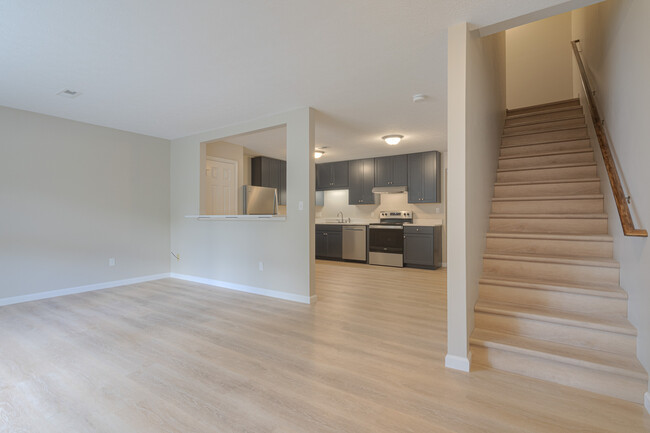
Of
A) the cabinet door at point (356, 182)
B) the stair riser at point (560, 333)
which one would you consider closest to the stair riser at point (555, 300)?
the stair riser at point (560, 333)

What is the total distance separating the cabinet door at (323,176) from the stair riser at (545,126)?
13.3 ft

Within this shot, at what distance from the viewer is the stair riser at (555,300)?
2209 millimetres

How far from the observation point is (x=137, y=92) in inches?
131

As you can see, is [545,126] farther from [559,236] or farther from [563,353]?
[563,353]

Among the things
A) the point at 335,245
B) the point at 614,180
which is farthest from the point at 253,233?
the point at 614,180

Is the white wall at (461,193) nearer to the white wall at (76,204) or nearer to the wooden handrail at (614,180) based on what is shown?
the wooden handrail at (614,180)

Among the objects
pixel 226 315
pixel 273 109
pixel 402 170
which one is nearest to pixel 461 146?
pixel 273 109

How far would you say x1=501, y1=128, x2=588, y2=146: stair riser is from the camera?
3.76 meters

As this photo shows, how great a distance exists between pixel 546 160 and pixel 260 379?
3.81m

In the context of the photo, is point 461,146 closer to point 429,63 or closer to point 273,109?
point 429,63

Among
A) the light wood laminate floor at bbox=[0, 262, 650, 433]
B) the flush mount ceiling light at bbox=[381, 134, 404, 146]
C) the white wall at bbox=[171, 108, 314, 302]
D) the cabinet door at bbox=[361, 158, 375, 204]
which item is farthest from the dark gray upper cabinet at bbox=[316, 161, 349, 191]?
the light wood laminate floor at bbox=[0, 262, 650, 433]

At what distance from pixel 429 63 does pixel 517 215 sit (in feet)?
5.66

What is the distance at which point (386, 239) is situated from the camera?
649cm

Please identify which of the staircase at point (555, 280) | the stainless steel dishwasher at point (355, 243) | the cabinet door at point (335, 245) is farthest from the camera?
the cabinet door at point (335, 245)
